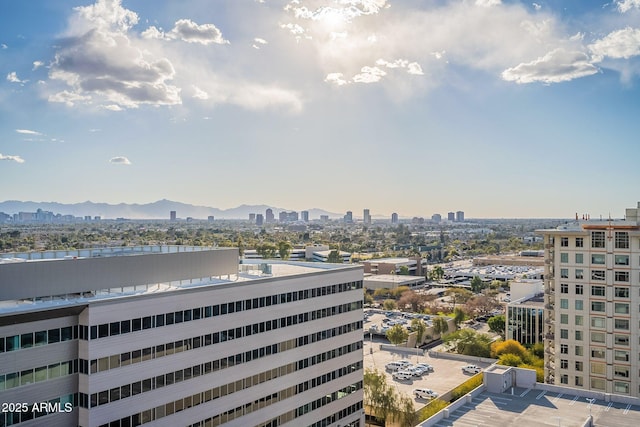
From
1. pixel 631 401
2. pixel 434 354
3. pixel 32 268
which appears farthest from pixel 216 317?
pixel 434 354

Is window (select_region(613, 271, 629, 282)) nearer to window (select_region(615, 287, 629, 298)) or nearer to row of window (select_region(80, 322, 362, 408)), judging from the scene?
window (select_region(615, 287, 629, 298))

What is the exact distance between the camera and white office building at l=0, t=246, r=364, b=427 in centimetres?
3102

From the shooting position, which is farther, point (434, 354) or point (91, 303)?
point (434, 354)

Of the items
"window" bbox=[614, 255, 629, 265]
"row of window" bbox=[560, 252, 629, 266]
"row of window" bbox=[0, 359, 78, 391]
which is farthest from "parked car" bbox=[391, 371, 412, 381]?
"row of window" bbox=[0, 359, 78, 391]

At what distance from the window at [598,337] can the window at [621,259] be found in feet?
23.6

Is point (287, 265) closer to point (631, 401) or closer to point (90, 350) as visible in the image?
point (90, 350)

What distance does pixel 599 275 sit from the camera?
181ft

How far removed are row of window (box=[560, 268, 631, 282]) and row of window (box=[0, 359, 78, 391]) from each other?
46.8 metres

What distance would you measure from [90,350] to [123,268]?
25.7ft

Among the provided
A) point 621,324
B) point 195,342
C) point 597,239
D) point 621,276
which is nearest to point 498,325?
point 621,324

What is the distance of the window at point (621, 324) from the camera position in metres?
53.8

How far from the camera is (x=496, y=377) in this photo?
146 feet

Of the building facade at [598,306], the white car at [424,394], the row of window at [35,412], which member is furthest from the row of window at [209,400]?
the building facade at [598,306]

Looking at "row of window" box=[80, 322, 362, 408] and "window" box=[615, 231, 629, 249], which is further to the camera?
"window" box=[615, 231, 629, 249]
